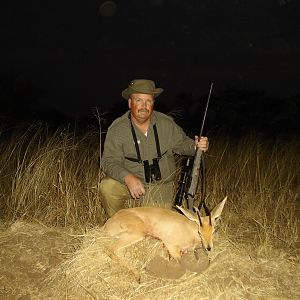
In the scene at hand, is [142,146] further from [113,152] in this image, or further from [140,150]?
[113,152]

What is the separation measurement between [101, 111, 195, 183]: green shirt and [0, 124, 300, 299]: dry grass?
1.86 ft

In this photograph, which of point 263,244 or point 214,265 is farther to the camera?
point 263,244

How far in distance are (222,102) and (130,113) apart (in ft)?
44.4

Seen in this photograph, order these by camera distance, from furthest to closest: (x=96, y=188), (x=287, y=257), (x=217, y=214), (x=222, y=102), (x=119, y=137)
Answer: (x=222, y=102), (x=96, y=188), (x=119, y=137), (x=287, y=257), (x=217, y=214)

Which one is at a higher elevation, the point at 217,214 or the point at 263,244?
the point at 217,214

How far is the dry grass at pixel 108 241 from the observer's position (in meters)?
3.15

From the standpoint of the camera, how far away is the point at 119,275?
322 cm

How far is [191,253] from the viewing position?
3.58m

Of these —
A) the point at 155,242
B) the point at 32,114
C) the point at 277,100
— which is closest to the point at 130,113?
the point at 155,242

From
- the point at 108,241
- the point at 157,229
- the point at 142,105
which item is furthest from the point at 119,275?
the point at 142,105

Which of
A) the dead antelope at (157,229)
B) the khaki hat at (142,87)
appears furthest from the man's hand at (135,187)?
the khaki hat at (142,87)

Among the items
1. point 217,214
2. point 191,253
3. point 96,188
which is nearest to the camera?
point 217,214

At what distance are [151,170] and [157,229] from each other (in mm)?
1221

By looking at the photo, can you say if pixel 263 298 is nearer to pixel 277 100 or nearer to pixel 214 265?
pixel 214 265
